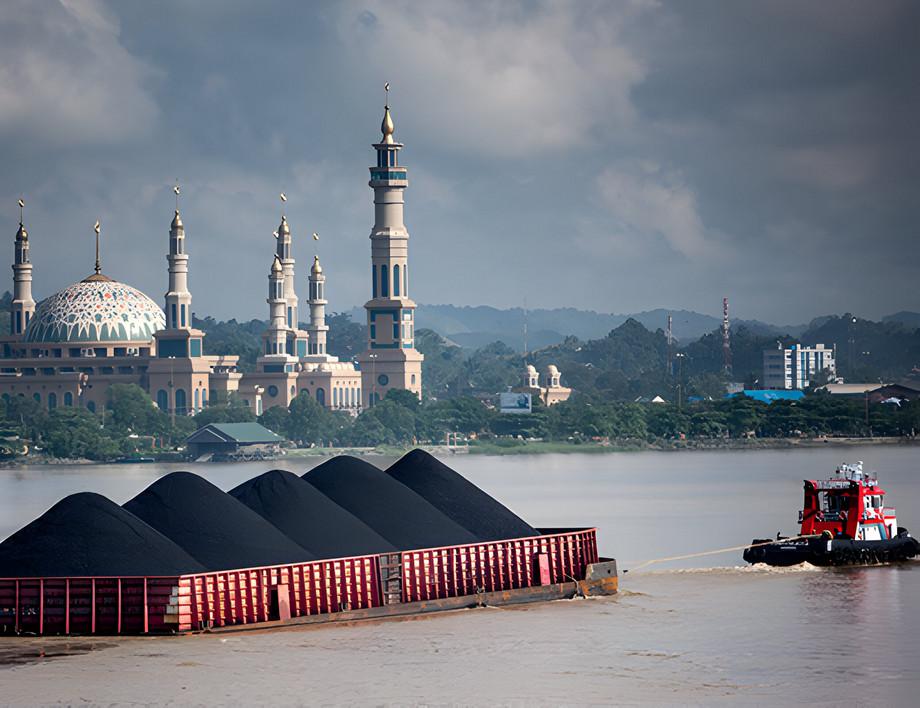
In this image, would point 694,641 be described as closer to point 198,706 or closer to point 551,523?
point 198,706

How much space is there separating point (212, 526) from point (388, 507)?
646 cm

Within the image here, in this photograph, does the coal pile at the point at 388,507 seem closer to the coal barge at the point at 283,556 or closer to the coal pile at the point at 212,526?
the coal barge at the point at 283,556

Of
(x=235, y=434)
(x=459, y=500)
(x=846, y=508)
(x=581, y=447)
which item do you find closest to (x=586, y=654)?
(x=459, y=500)

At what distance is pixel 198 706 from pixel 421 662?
20.8ft

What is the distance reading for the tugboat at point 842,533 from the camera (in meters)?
64.2

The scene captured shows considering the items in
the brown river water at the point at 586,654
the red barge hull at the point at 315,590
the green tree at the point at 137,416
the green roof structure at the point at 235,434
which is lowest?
the brown river water at the point at 586,654

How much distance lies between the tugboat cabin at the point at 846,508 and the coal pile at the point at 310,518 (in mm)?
18702

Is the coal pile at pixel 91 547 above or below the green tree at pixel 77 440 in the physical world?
below

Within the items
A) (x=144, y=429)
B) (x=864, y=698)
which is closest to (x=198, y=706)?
(x=864, y=698)

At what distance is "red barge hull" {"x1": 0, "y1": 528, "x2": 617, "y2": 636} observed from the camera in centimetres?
4594

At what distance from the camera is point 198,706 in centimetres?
4119

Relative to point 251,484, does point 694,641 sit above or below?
below

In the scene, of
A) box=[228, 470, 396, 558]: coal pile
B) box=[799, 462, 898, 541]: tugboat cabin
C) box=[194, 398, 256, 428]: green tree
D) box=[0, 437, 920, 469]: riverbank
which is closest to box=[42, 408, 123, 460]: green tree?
box=[0, 437, 920, 469]: riverbank

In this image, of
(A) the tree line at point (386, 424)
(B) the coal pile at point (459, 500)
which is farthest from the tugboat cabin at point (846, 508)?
(A) the tree line at point (386, 424)
